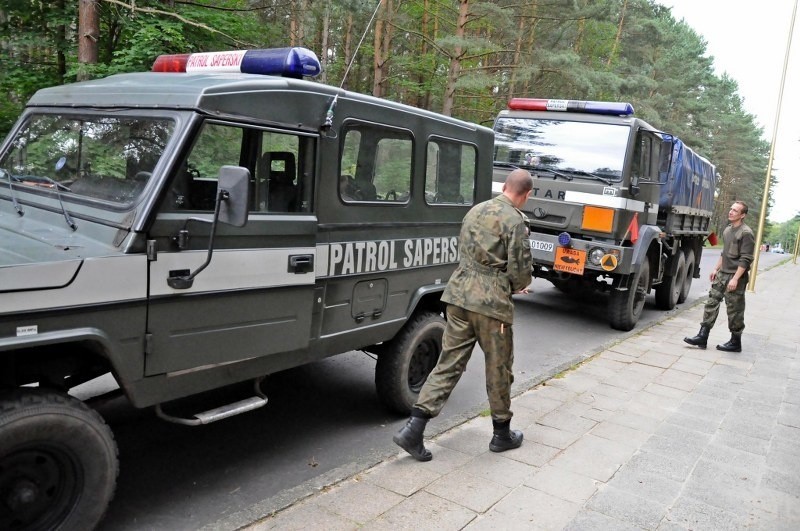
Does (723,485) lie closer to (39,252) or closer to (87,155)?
(39,252)

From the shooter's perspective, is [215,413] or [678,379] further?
[678,379]

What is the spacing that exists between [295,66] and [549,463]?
2.87 meters

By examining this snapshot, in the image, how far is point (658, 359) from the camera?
23.2ft

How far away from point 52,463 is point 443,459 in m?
2.21

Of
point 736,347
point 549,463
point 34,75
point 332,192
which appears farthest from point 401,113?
point 34,75

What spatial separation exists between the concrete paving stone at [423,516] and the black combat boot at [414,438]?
1.39ft

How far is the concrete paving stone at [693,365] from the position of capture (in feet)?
21.9

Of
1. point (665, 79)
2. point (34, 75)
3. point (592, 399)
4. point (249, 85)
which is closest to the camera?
point (249, 85)

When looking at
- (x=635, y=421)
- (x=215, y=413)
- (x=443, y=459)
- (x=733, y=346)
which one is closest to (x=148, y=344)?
(x=215, y=413)

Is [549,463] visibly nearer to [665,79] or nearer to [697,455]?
[697,455]

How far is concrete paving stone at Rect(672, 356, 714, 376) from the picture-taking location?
6676mm

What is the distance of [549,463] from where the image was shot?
394 cm

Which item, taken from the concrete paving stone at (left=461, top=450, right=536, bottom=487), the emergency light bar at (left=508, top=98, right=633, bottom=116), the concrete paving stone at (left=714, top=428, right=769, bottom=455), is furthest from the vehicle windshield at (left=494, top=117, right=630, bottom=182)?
the concrete paving stone at (left=461, top=450, right=536, bottom=487)

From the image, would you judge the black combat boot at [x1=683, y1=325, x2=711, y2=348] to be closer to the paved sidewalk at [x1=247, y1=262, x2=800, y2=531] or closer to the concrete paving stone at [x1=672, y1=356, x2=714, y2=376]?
the concrete paving stone at [x1=672, y1=356, x2=714, y2=376]
